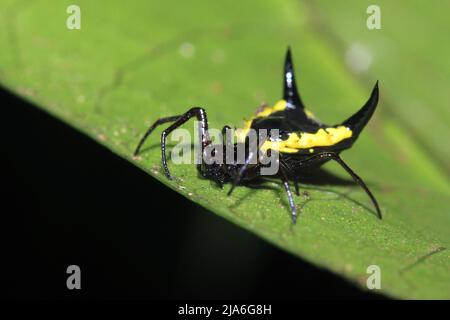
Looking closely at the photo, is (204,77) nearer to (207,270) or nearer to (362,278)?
(207,270)

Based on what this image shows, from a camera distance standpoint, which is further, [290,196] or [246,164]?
[246,164]

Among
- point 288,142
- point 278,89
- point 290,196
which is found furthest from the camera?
point 278,89

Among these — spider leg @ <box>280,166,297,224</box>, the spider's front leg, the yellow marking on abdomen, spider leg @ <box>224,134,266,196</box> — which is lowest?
spider leg @ <box>280,166,297,224</box>

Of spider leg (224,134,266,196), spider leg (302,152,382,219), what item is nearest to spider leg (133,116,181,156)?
spider leg (224,134,266,196)

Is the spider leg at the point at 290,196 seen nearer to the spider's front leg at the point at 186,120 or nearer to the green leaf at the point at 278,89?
the green leaf at the point at 278,89

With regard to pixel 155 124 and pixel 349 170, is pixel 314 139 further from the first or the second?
pixel 155 124

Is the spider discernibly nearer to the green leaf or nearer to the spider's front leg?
the spider's front leg

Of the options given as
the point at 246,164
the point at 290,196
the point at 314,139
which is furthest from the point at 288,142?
the point at 290,196

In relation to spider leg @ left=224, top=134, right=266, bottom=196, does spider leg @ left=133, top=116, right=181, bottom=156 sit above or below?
above
